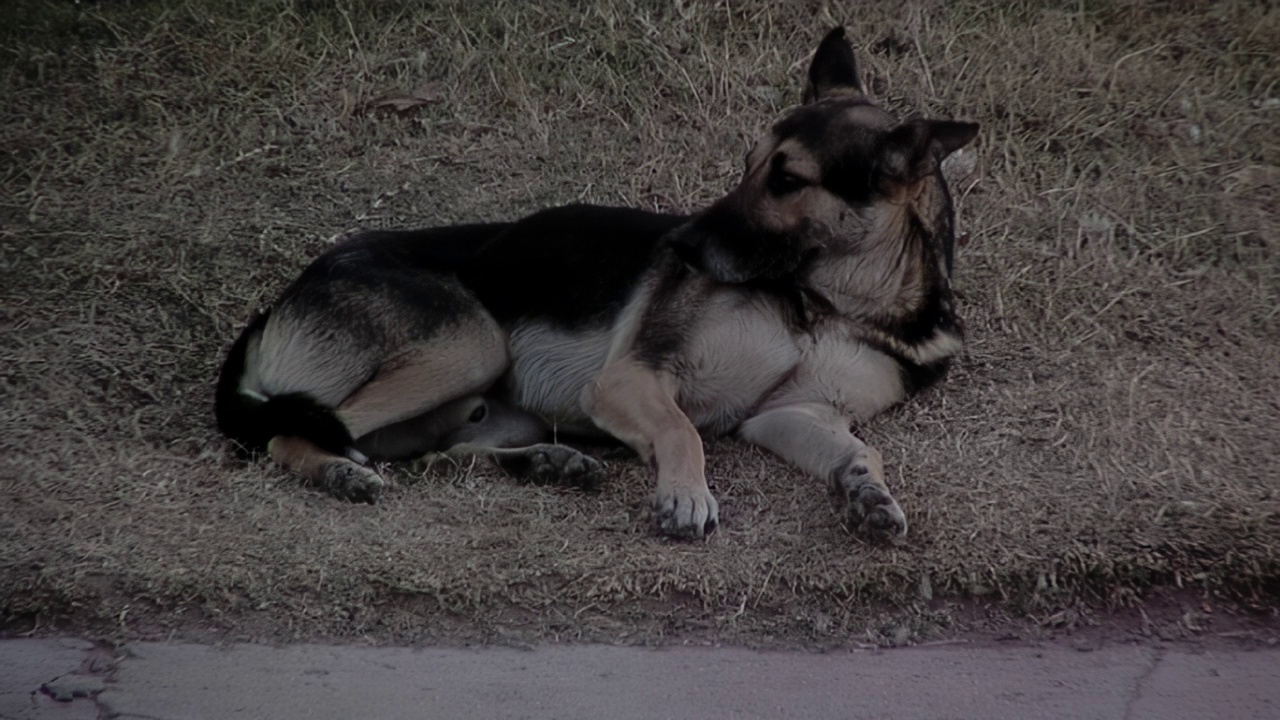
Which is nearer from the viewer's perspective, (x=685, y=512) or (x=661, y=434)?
(x=685, y=512)

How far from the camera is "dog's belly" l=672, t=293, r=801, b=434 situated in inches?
182

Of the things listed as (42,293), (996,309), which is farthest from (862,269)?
(42,293)

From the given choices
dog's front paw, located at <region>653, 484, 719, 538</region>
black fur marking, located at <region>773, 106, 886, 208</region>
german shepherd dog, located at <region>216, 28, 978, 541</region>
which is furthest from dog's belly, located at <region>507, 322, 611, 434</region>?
black fur marking, located at <region>773, 106, 886, 208</region>

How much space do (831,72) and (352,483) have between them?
2.47 meters

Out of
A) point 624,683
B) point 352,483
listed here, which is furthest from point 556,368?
point 624,683

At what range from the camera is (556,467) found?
14.6 feet

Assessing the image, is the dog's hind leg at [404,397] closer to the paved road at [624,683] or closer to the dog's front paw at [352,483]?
the dog's front paw at [352,483]

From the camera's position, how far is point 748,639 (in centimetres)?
357

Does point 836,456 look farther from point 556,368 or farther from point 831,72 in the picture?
point 831,72

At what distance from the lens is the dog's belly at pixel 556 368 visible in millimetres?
4914

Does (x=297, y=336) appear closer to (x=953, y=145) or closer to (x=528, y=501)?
(x=528, y=501)

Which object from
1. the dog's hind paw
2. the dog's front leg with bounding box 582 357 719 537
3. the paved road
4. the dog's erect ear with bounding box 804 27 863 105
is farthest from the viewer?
the dog's erect ear with bounding box 804 27 863 105

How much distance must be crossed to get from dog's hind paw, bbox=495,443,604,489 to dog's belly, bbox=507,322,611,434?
0.41m

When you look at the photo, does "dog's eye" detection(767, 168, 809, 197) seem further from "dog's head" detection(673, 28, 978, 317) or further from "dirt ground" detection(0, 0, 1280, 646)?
A: "dirt ground" detection(0, 0, 1280, 646)
